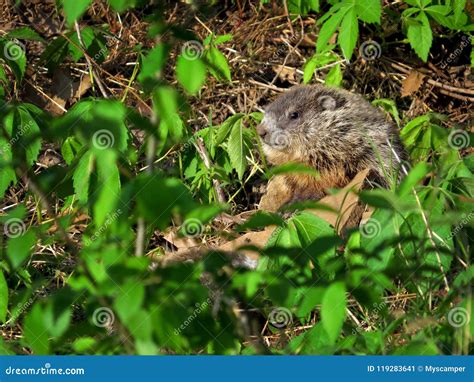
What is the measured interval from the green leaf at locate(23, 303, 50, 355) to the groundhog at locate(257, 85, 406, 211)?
Answer: 9.61 ft

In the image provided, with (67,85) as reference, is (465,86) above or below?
below

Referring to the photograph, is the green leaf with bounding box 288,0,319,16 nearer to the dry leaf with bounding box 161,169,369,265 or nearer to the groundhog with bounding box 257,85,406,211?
the groundhog with bounding box 257,85,406,211

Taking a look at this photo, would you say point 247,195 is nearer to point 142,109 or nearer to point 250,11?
point 142,109

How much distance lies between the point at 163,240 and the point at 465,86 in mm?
2741

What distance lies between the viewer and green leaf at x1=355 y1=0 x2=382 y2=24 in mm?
5559

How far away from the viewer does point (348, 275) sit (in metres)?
2.89

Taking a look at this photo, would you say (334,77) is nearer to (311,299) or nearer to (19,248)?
(311,299)

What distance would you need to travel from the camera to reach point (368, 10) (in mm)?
5590

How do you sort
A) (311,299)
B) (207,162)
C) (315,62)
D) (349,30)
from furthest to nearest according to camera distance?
(315,62)
(207,162)
(349,30)
(311,299)

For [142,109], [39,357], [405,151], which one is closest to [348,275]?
[39,357]

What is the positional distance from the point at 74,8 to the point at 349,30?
11.8 ft

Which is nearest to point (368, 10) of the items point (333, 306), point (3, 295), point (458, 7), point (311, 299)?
point (458, 7)

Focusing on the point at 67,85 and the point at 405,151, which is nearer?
the point at 405,151

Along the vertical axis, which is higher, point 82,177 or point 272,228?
point 82,177
